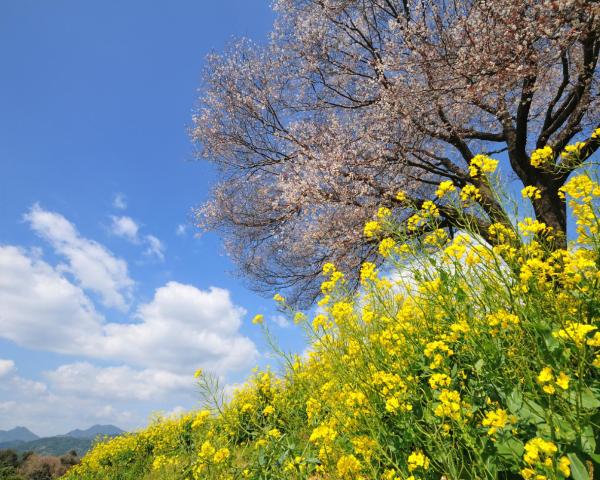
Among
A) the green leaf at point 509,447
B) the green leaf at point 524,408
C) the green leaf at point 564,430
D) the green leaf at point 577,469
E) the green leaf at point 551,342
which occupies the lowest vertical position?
the green leaf at point 577,469

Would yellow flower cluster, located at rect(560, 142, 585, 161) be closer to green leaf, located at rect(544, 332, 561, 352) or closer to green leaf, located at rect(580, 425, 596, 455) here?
green leaf, located at rect(544, 332, 561, 352)

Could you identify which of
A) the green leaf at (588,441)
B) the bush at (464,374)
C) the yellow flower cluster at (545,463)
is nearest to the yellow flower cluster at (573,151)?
the bush at (464,374)

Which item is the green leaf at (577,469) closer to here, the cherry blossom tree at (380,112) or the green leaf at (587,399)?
the green leaf at (587,399)

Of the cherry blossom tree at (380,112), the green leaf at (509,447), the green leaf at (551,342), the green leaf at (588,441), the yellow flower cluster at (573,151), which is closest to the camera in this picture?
the green leaf at (588,441)

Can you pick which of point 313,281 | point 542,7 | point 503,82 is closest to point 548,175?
point 503,82

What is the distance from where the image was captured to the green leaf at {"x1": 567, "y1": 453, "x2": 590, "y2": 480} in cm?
147

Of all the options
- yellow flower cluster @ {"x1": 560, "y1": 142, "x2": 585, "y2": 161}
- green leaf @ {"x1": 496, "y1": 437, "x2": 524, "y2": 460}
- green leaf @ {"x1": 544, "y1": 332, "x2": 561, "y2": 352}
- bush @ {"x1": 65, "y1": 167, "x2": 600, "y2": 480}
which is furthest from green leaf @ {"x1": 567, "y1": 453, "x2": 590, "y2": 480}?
yellow flower cluster @ {"x1": 560, "y1": 142, "x2": 585, "y2": 161}

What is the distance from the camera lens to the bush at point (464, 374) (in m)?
1.75

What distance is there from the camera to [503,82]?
22.3 ft

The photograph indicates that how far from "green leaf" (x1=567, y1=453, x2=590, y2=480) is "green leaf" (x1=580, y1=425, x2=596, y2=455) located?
0.36ft

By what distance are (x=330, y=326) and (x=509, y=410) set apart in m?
1.48

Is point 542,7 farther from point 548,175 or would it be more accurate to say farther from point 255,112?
point 255,112

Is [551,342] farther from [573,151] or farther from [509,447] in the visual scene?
[573,151]

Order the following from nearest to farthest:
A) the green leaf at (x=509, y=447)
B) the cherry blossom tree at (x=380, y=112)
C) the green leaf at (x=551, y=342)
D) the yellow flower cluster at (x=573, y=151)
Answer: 1. the green leaf at (x=509, y=447)
2. the green leaf at (x=551, y=342)
3. the yellow flower cluster at (x=573, y=151)
4. the cherry blossom tree at (x=380, y=112)
